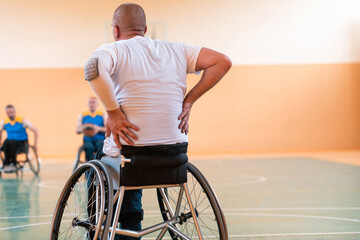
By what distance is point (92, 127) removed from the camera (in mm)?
8375

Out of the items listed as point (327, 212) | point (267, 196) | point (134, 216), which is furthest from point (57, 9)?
point (134, 216)

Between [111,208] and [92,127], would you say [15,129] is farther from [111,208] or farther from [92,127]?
[111,208]

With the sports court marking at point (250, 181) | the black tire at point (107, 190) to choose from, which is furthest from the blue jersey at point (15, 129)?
the black tire at point (107, 190)

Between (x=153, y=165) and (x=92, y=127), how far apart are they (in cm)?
604

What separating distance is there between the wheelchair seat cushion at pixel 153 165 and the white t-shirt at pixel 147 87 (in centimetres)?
3

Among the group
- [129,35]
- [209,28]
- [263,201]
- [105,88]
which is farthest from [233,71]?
[105,88]

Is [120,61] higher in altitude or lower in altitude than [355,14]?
lower

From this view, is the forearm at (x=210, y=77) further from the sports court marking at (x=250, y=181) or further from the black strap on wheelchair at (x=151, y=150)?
the sports court marking at (x=250, y=181)

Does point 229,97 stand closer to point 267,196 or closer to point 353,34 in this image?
point 353,34

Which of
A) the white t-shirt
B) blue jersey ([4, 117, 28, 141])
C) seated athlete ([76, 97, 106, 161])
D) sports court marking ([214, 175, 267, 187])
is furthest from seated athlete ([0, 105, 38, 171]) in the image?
the white t-shirt

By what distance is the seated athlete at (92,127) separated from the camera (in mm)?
8363

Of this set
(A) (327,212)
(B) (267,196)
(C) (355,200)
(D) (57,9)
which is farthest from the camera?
(D) (57,9)

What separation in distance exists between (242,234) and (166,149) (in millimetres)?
1719

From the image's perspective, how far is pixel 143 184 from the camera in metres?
2.45
